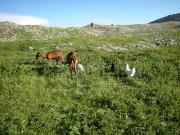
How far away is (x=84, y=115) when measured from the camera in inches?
492

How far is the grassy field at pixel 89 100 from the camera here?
38.0ft

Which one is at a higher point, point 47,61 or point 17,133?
point 47,61

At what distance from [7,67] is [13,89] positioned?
4.28 meters

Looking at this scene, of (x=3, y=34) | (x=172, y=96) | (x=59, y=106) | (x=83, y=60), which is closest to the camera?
(x=59, y=106)

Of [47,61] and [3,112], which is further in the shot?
[47,61]

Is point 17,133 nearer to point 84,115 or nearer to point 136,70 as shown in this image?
point 84,115

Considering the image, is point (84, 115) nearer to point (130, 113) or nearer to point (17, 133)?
point (130, 113)

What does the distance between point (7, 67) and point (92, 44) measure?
20.9 m

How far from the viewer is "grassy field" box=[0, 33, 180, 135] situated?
1157cm

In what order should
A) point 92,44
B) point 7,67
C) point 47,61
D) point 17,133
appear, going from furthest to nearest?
point 92,44 → point 47,61 → point 7,67 → point 17,133

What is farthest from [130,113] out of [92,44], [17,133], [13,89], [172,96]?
[92,44]

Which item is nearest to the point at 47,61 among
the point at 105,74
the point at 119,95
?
the point at 105,74

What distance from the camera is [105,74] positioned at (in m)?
19.0

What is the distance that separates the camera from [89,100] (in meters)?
14.4
